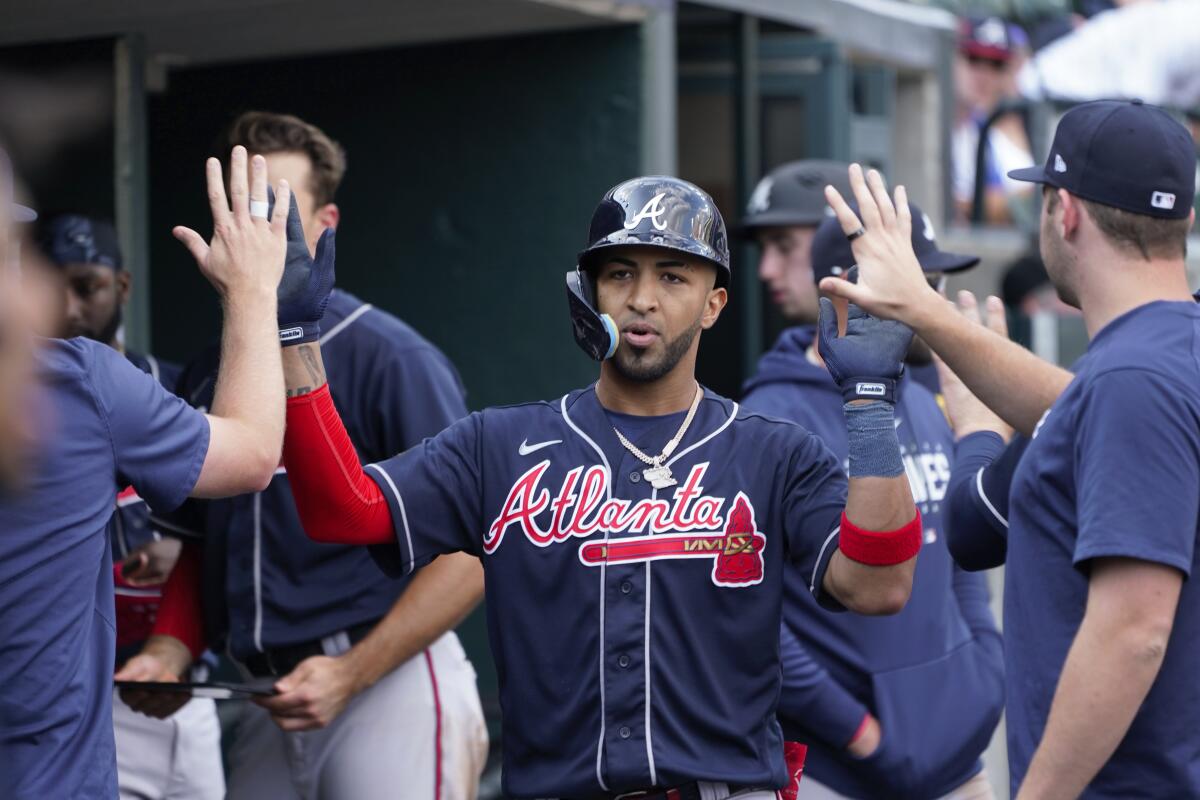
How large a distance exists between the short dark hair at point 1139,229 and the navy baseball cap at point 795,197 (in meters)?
2.02

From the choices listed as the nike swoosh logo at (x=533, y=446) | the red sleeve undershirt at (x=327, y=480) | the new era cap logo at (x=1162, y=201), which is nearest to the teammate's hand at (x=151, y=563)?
the red sleeve undershirt at (x=327, y=480)

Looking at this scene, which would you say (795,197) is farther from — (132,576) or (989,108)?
(989,108)

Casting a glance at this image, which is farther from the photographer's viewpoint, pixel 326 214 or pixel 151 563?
pixel 151 563

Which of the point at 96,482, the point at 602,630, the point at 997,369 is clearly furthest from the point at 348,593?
the point at 997,369

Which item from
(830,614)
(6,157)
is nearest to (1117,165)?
(830,614)

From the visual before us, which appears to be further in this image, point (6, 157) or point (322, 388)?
point (322, 388)

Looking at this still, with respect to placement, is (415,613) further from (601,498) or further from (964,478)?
(964,478)

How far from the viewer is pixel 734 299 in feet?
20.6

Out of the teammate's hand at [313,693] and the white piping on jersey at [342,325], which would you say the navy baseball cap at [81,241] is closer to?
the white piping on jersey at [342,325]

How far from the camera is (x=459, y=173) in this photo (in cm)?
550

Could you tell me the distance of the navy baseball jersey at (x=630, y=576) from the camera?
284 cm

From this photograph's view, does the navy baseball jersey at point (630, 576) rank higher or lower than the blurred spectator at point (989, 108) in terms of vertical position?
lower

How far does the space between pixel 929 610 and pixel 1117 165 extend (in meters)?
1.41

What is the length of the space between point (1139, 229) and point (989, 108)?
8918 mm
